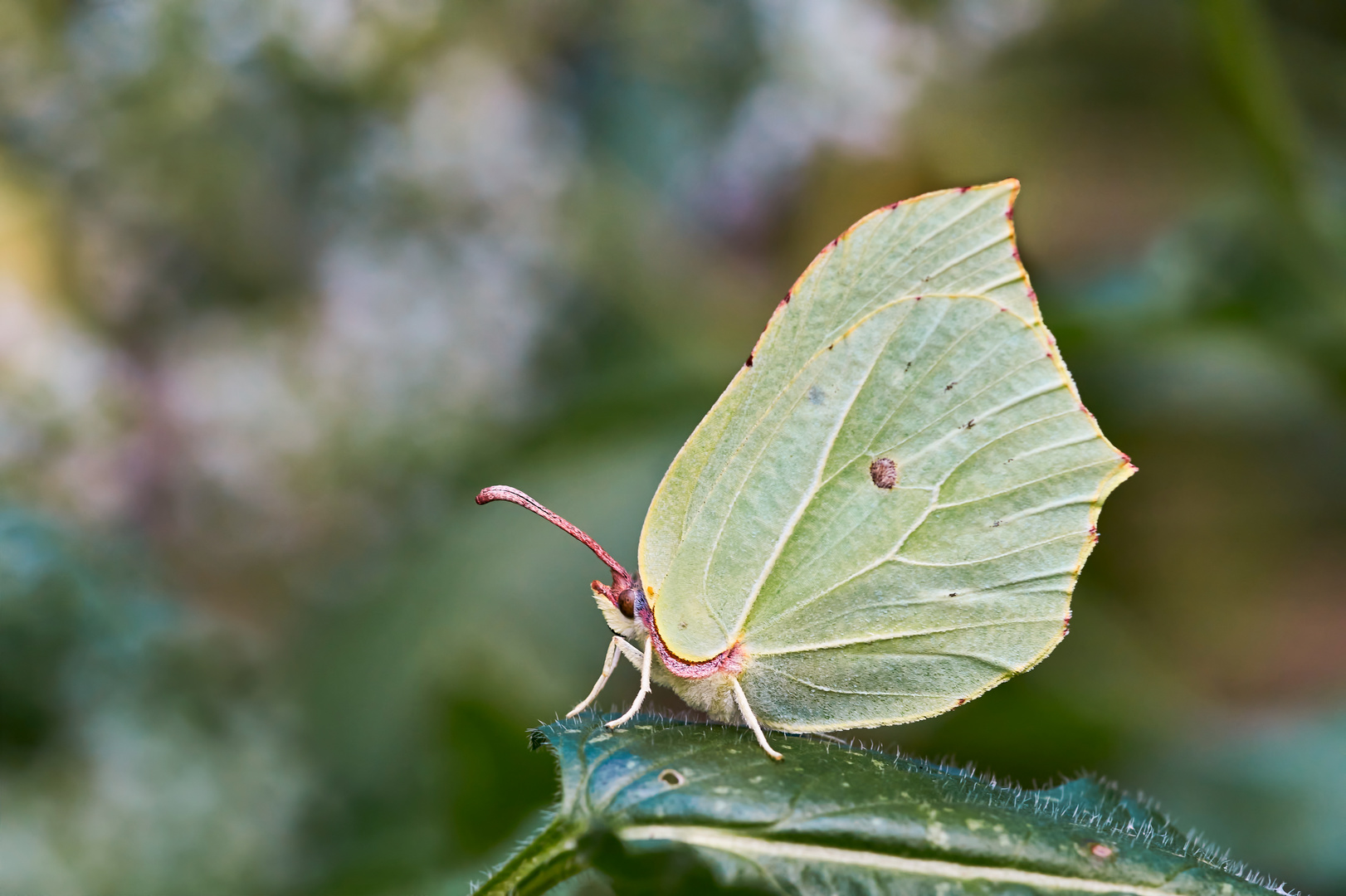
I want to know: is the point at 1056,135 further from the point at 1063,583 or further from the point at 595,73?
the point at 1063,583

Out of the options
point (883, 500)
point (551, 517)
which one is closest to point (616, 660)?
point (551, 517)

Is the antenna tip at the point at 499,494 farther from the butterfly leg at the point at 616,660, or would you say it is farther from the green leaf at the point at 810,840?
the green leaf at the point at 810,840

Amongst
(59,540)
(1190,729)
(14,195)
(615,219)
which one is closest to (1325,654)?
(1190,729)

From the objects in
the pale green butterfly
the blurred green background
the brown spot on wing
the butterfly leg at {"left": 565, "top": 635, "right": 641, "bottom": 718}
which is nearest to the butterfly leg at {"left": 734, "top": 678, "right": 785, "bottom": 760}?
the pale green butterfly

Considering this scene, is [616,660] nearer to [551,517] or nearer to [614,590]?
[614,590]

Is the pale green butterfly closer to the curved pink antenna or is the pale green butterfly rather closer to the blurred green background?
the curved pink antenna

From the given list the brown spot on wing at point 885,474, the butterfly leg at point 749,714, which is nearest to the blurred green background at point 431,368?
the butterfly leg at point 749,714
